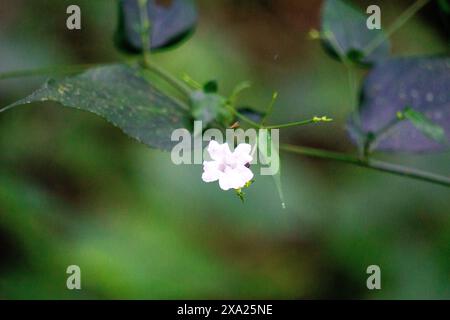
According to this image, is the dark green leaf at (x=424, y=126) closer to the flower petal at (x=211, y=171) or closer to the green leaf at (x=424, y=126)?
the green leaf at (x=424, y=126)

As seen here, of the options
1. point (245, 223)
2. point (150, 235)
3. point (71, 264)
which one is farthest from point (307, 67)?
point (71, 264)

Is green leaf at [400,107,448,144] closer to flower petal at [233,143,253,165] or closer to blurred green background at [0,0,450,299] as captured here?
flower petal at [233,143,253,165]

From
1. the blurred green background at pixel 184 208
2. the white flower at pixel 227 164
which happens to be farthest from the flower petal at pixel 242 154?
the blurred green background at pixel 184 208

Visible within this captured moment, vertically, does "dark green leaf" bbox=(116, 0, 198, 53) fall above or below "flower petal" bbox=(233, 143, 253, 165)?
above

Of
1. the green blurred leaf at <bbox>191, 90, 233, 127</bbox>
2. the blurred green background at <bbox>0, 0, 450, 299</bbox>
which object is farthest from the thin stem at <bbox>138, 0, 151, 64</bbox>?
the blurred green background at <bbox>0, 0, 450, 299</bbox>

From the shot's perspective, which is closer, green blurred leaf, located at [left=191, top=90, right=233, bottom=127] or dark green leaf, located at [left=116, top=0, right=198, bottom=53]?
green blurred leaf, located at [left=191, top=90, right=233, bottom=127]

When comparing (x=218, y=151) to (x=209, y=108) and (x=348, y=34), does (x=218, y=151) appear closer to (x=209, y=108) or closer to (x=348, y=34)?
(x=209, y=108)

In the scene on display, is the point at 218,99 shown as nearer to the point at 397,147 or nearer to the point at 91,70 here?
the point at 91,70
